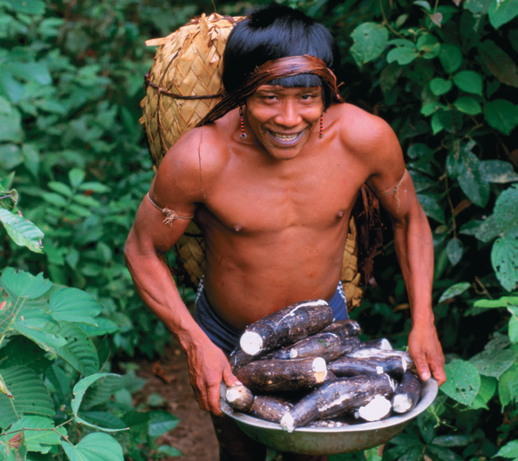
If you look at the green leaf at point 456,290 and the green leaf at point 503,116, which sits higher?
the green leaf at point 503,116

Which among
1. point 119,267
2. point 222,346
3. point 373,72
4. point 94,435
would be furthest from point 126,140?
point 94,435

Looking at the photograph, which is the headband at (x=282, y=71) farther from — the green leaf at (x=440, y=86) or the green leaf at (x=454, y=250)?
the green leaf at (x=454, y=250)

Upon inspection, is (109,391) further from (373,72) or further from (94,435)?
(373,72)

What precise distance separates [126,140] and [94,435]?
3367mm

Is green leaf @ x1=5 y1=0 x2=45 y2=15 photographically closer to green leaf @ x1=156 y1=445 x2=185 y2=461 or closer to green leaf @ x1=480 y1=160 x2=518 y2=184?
green leaf @ x1=480 y1=160 x2=518 y2=184

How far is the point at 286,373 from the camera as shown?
5.54ft

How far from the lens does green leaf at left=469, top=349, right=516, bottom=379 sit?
7.21 ft

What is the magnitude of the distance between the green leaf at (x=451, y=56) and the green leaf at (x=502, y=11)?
308mm

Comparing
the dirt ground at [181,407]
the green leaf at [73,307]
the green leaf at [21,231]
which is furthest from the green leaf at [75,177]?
the green leaf at [21,231]

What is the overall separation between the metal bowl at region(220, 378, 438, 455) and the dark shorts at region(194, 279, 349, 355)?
18.5 inches

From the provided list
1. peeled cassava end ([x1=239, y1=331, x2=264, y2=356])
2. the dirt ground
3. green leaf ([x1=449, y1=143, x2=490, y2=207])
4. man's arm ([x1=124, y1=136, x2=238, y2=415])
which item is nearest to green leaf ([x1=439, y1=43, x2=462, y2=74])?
green leaf ([x1=449, y1=143, x2=490, y2=207])

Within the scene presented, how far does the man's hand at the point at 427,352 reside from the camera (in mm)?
1920

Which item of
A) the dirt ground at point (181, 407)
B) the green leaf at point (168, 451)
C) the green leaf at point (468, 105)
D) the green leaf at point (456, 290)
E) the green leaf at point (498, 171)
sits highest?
the green leaf at point (468, 105)

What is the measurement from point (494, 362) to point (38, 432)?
159cm
